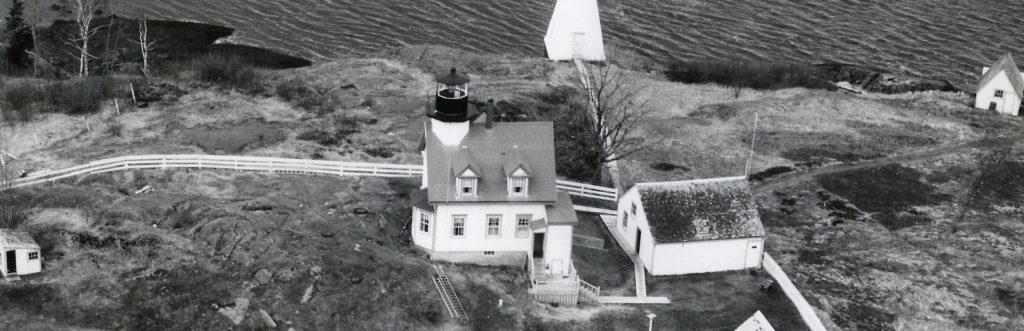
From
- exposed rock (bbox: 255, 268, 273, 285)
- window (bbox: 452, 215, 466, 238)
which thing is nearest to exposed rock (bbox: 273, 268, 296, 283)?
exposed rock (bbox: 255, 268, 273, 285)

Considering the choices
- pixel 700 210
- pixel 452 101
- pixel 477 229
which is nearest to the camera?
pixel 452 101

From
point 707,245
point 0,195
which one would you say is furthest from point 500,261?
point 0,195

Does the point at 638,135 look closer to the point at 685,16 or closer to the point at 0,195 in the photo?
the point at 685,16

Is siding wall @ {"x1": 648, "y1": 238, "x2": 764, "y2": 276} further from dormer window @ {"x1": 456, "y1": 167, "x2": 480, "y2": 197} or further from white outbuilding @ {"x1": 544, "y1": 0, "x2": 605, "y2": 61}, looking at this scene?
white outbuilding @ {"x1": 544, "y1": 0, "x2": 605, "y2": 61}

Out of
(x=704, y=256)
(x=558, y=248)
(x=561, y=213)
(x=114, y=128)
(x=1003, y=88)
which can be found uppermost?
(x=1003, y=88)

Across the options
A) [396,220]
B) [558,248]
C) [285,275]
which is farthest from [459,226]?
[285,275]

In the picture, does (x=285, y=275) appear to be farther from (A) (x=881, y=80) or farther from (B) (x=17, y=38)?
(A) (x=881, y=80)
